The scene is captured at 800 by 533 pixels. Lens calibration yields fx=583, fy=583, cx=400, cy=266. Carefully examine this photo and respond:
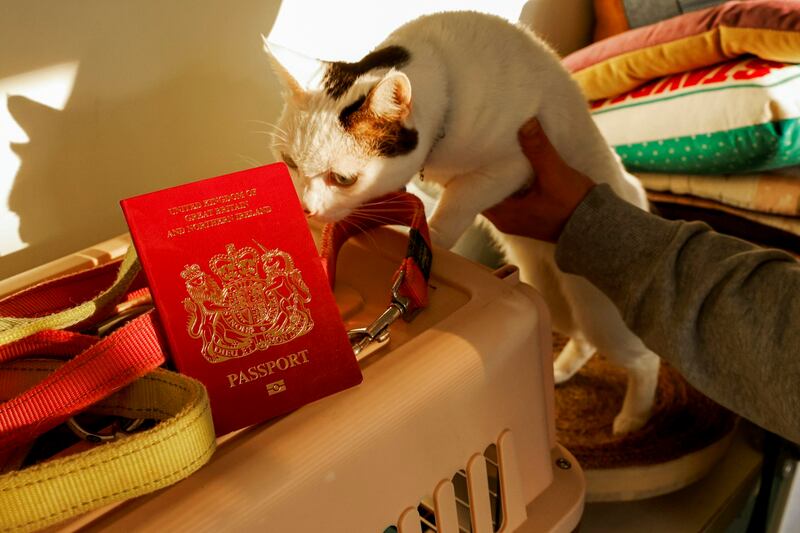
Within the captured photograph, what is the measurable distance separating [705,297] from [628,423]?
42 centimetres

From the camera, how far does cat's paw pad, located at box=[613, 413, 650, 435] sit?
98cm

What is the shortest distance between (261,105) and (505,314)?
57cm

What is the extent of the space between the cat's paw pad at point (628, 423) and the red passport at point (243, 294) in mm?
707

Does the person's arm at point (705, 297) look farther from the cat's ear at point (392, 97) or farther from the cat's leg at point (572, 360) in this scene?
the cat's leg at point (572, 360)

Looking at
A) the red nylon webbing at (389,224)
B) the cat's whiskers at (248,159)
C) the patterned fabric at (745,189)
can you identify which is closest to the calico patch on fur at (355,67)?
the red nylon webbing at (389,224)

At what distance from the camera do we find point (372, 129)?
658 millimetres

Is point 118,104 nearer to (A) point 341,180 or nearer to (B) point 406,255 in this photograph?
(A) point 341,180

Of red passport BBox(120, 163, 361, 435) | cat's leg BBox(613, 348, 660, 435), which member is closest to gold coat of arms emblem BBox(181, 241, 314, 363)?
red passport BBox(120, 163, 361, 435)

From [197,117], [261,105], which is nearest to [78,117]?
[197,117]

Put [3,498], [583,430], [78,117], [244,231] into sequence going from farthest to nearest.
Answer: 1. [583,430]
2. [78,117]
3. [244,231]
4. [3,498]

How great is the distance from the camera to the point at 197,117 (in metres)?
0.81

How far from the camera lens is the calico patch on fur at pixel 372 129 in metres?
0.65

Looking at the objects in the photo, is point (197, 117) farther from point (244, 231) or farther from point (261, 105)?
point (244, 231)

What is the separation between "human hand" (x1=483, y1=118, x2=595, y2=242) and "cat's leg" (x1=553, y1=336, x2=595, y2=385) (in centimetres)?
36
